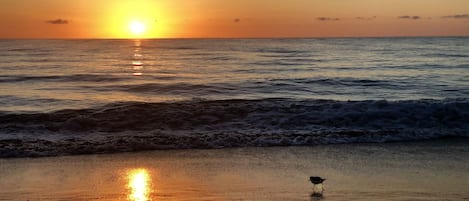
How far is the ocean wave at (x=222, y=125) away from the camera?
37.2 feet

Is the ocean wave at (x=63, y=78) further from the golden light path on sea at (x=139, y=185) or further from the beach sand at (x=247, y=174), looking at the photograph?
the golden light path on sea at (x=139, y=185)

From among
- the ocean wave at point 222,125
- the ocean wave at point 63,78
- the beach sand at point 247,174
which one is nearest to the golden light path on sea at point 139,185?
the beach sand at point 247,174

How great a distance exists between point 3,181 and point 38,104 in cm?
1003

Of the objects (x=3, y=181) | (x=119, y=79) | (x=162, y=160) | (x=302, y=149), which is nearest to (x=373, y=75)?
(x=119, y=79)

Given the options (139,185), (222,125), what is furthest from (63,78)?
(139,185)

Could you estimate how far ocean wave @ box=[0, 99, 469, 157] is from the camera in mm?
11352

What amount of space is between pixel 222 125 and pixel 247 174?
5274 mm

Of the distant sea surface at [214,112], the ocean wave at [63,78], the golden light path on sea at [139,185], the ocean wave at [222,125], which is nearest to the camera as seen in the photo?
the golden light path on sea at [139,185]

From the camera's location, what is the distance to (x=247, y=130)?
13.1 m

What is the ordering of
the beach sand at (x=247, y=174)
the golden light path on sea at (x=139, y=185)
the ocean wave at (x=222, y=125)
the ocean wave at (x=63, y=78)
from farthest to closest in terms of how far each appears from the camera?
the ocean wave at (x=63, y=78) → the ocean wave at (x=222, y=125) → the beach sand at (x=247, y=174) → the golden light path on sea at (x=139, y=185)

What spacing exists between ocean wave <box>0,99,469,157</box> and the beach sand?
28.5 inches

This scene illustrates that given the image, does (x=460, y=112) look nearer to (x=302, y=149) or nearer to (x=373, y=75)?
(x=302, y=149)

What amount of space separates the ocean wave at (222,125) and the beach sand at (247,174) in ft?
2.38

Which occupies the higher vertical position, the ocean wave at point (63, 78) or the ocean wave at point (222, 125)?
the ocean wave at point (63, 78)
